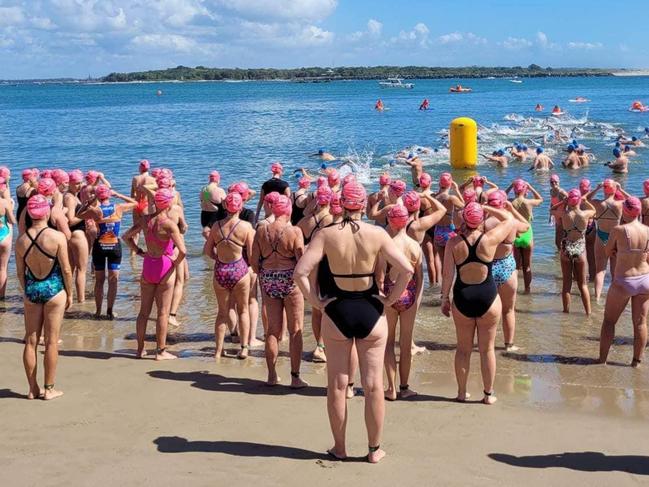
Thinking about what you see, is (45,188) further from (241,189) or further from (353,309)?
(353,309)

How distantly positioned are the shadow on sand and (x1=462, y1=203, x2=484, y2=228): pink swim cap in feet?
6.35

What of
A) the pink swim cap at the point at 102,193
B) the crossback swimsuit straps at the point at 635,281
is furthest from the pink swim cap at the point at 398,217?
the pink swim cap at the point at 102,193

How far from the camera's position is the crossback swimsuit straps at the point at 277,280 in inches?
273

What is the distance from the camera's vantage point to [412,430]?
5.89 m

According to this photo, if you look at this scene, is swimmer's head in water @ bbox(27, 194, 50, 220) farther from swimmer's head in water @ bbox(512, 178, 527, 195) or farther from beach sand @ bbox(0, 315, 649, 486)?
swimmer's head in water @ bbox(512, 178, 527, 195)

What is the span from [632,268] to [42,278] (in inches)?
218

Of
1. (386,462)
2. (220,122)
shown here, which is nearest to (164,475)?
(386,462)

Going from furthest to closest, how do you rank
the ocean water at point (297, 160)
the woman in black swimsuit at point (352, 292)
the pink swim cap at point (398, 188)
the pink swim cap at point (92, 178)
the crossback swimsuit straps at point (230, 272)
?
the pink swim cap at point (92, 178), the pink swim cap at point (398, 188), the ocean water at point (297, 160), the crossback swimsuit straps at point (230, 272), the woman in black swimsuit at point (352, 292)

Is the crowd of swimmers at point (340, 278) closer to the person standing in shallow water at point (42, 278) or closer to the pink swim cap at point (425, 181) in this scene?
the person standing in shallow water at point (42, 278)

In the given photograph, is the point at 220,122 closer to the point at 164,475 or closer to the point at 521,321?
the point at 521,321

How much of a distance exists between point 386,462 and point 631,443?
1.92 meters

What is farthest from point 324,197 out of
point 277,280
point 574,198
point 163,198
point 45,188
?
point 574,198

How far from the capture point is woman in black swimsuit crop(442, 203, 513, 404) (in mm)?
6344

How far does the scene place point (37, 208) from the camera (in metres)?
6.25
